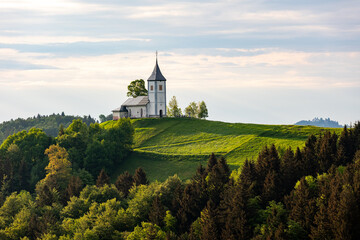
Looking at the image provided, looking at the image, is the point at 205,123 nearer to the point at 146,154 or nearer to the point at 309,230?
the point at 146,154

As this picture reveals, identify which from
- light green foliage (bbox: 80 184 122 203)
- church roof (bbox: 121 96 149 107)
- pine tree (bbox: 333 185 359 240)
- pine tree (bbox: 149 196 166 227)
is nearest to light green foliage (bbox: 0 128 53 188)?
light green foliage (bbox: 80 184 122 203)

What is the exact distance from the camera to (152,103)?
171 m

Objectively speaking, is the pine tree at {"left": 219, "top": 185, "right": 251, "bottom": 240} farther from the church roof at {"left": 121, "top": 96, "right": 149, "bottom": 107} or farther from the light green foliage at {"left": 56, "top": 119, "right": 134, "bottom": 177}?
the church roof at {"left": 121, "top": 96, "right": 149, "bottom": 107}

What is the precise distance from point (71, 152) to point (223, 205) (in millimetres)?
58416

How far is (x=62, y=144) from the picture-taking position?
439 feet

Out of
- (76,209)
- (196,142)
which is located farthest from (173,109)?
(76,209)

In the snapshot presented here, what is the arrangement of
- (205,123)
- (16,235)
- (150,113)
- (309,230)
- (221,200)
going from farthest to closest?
(150,113), (205,123), (16,235), (221,200), (309,230)

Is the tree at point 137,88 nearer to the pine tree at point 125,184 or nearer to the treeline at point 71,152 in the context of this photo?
the treeline at point 71,152

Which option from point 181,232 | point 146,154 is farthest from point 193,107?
point 181,232

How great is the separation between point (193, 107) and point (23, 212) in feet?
335

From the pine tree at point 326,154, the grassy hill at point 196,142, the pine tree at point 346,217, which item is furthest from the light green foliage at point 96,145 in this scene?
the pine tree at point 346,217

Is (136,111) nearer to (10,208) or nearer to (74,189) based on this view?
(74,189)

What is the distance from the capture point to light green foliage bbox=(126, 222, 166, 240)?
76062 millimetres

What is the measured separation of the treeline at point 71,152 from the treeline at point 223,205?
764 inches
